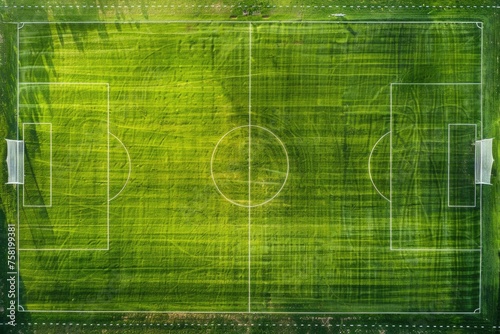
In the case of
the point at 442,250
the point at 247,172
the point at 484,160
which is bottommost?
the point at 442,250

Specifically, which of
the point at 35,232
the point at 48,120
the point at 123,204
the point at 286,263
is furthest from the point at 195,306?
the point at 48,120

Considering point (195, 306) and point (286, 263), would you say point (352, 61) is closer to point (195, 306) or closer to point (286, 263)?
point (286, 263)

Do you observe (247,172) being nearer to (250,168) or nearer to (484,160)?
(250,168)

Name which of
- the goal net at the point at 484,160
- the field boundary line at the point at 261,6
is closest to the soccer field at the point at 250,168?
the goal net at the point at 484,160

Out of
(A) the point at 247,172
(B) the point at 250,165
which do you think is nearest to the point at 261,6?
(B) the point at 250,165

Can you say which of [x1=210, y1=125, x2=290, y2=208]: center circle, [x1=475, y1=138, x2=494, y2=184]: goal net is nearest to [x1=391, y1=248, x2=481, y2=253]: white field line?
[x1=475, y1=138, x2=494, y2=184]: goal net
